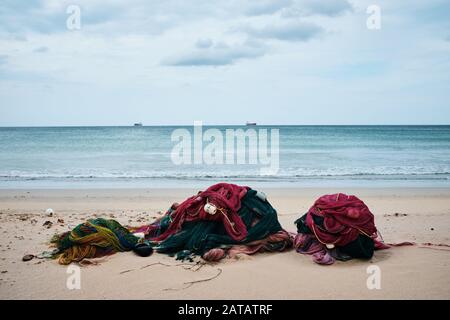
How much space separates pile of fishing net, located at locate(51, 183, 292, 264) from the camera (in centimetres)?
545

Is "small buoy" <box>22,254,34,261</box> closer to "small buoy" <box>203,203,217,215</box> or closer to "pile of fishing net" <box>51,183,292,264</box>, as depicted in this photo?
"pile of fishing net" <box>51,183,292,264</box>

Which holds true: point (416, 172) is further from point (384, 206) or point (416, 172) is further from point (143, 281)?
point (143, 281)

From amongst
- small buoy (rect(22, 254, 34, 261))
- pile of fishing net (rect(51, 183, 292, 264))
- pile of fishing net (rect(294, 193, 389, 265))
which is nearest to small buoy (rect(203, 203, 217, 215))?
pile of fishing net (rect(51, 183, 292, 264))

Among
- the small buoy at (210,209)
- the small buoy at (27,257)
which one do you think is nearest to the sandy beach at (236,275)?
the small buoy at (27,257)

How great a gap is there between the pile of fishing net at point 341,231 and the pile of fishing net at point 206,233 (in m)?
0.56

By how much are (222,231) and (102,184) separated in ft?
35.0

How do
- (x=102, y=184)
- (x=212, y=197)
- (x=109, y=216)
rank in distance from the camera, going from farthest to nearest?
(x=102, y=184), (x=109, y=216), (x=212, y=197)

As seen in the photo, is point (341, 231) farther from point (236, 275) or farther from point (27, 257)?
point (27, 257)

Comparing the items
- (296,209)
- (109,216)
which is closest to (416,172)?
(296,209)

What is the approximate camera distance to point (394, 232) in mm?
6969

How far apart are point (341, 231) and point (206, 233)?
1722 mm

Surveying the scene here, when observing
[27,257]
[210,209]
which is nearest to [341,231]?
[210,209]

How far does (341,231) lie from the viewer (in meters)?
5.14

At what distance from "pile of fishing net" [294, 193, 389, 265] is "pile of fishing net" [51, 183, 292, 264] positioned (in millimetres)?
556
